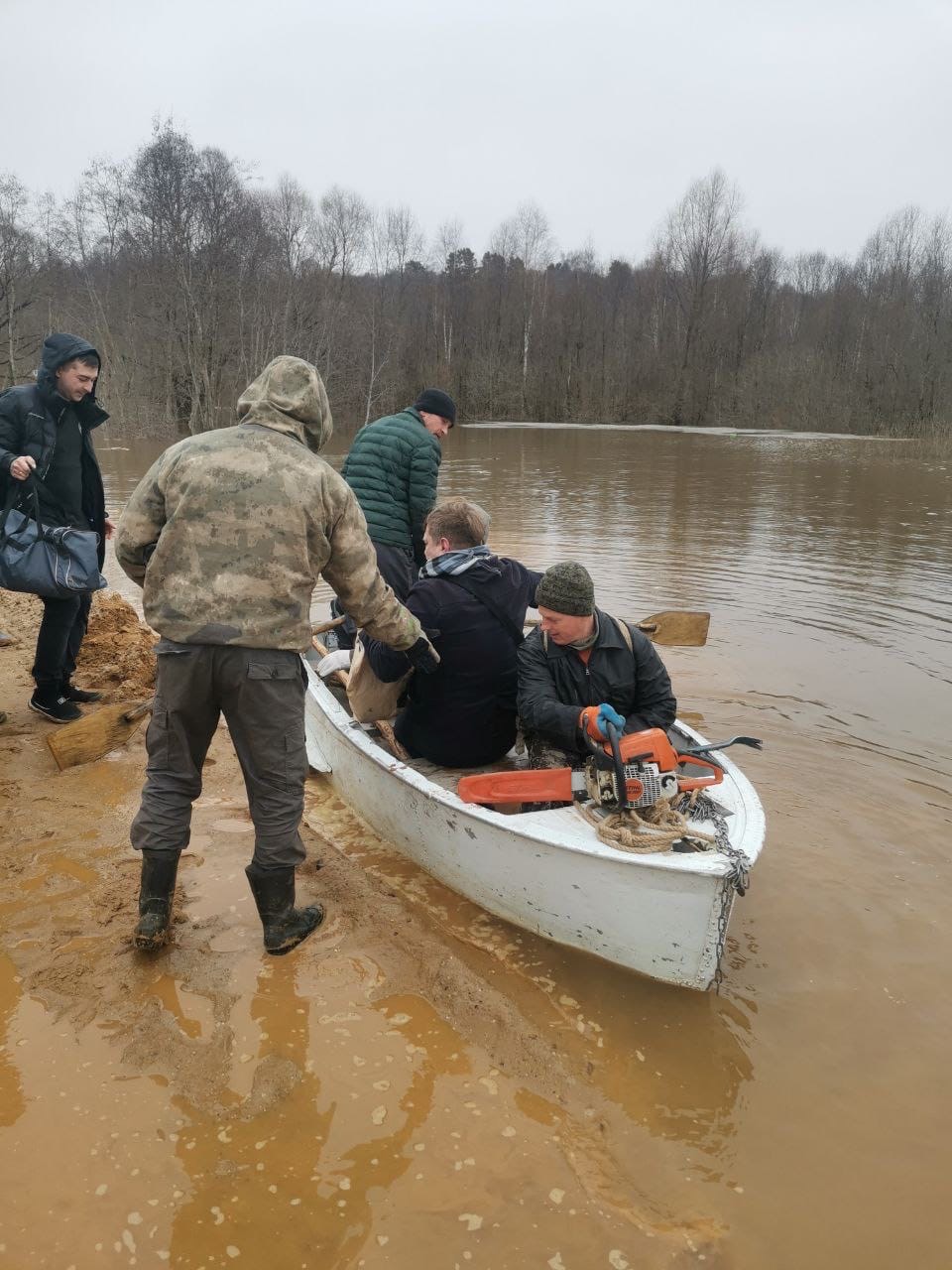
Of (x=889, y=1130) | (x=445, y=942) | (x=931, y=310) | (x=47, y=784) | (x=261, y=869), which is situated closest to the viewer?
(x=889, y=1130)

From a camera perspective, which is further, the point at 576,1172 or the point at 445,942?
the point at 445,942

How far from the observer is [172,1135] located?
2.29 metres

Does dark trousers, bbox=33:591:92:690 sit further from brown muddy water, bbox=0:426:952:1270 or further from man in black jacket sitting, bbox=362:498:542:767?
man in black jacket sitting, bbox=362:498:542:767

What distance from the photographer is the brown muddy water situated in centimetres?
212

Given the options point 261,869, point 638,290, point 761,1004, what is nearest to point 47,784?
point 261,869

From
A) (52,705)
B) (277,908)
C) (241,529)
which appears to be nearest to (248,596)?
(241,529)

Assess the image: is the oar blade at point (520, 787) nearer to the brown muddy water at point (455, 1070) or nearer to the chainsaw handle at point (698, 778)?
the chainsaw handle at point (698, 778)

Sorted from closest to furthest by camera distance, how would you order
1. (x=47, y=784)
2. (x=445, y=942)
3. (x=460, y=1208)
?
(x=460, y=1208)
(x=445, y=942)
(x=47, y=784)

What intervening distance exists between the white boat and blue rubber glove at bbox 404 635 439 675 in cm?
49

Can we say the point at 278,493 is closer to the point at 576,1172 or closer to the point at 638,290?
the point at 576,1172

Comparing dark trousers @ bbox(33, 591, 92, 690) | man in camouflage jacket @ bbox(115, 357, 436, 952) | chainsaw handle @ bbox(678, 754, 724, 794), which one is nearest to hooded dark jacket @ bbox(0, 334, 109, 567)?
dark trousers @ bbox(33, 591, 92, 690)

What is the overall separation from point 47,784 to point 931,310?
165 ft

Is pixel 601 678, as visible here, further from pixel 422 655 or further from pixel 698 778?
pixel 422 655

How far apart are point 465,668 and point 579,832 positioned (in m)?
0.91
